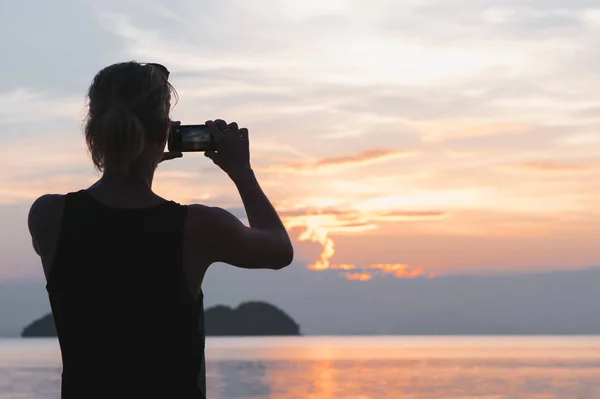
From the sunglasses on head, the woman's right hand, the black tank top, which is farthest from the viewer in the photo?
the woman's right hand

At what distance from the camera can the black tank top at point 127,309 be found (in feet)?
9.11

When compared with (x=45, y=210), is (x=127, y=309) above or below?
below

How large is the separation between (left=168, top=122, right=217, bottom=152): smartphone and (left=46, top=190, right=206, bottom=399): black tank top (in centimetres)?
31

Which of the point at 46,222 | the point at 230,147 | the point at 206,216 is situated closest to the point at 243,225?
the point at 206,216

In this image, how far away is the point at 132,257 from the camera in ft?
9.23

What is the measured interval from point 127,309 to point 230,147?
0.62 meters

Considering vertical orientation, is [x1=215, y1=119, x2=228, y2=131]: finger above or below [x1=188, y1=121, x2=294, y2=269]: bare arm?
above

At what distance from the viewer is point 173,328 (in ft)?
9.12

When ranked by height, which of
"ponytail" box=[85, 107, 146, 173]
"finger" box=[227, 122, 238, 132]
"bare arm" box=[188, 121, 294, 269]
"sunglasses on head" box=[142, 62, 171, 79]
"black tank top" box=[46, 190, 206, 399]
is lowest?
"black tank top" box=[46, 190, 206, 399]

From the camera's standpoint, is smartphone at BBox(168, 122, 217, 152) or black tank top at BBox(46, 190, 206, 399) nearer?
black tank top at BBox(46, 190, 206, 399)

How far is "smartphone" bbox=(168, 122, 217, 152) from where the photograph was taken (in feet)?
10.1

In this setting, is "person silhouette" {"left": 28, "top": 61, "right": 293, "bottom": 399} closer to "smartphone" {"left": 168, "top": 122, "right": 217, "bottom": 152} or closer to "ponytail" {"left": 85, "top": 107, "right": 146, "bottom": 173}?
"ponytail" {"left": 85, "top": 107, "right": 146, "bottom": 173}

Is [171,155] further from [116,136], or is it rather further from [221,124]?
[116,136]

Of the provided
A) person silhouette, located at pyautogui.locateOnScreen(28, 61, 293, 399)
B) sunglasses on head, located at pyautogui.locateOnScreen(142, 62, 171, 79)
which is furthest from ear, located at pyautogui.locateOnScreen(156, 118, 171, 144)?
sunglasses on head, located at pyautogui.locateOnScreen(142, 62, 171, 79)
